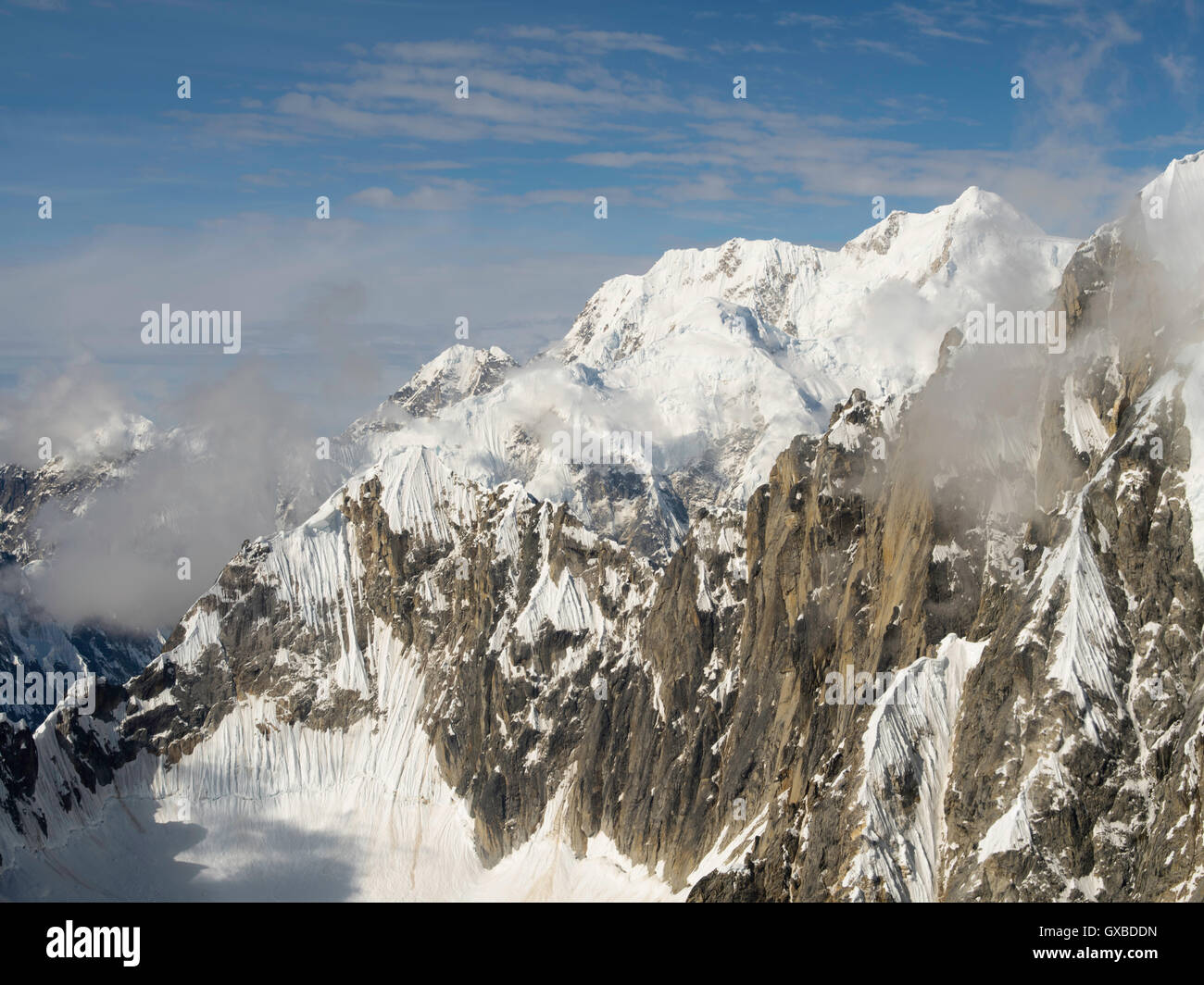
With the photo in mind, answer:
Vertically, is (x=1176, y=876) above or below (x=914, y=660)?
below

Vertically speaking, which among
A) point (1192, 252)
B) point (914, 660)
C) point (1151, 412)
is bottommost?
point (914, 660)

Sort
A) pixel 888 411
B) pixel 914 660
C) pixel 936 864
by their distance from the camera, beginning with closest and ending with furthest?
pixel 936 864, pixel 914 660, pixel 888 411

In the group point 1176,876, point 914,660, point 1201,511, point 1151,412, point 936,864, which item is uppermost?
point 1151,412

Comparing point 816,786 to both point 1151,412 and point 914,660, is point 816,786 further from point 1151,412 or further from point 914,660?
point 1151,412

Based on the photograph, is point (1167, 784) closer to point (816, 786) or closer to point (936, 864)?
point (936, 864)

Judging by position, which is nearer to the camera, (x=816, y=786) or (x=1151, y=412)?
(x=1151, y=412)
